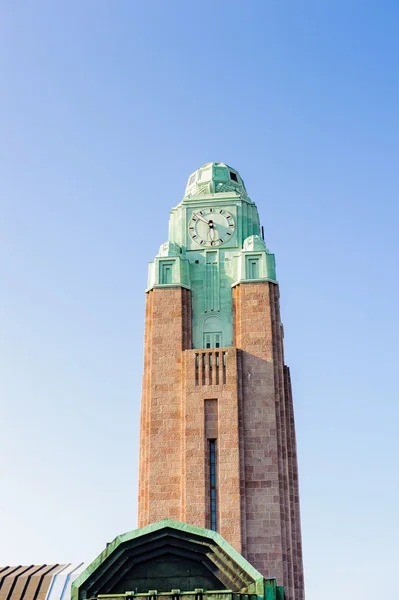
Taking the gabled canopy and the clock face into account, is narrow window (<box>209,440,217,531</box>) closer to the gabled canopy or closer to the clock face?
the clock face

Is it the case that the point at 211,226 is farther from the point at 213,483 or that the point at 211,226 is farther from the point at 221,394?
the point at 213,483

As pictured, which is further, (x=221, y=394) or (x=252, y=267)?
(x=252, y=267)

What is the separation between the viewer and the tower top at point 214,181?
5922 cm

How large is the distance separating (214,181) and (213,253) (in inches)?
230

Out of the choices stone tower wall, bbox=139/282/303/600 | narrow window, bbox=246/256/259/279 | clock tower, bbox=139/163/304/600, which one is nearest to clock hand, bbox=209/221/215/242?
clock tower, bbox=139/163/304/600

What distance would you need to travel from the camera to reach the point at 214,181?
59.5 m

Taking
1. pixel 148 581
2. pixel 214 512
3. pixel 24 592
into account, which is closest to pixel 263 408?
pixel 214 512

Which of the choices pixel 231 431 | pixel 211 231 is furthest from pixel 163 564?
pixel 211 231

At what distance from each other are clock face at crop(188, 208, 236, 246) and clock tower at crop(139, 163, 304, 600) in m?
0.06

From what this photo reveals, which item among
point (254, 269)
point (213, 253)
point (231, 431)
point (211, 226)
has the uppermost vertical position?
point (211, 226)

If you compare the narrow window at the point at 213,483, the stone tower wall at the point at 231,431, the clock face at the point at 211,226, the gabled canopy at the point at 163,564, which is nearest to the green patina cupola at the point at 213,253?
the clock face at the point at 211,226

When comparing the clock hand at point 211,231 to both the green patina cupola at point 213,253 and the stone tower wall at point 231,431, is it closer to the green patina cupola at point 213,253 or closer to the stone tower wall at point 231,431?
the green patina cupola at point 213,253

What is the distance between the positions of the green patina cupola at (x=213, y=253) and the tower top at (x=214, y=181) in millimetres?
65

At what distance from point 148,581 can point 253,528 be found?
20665 millimetres
